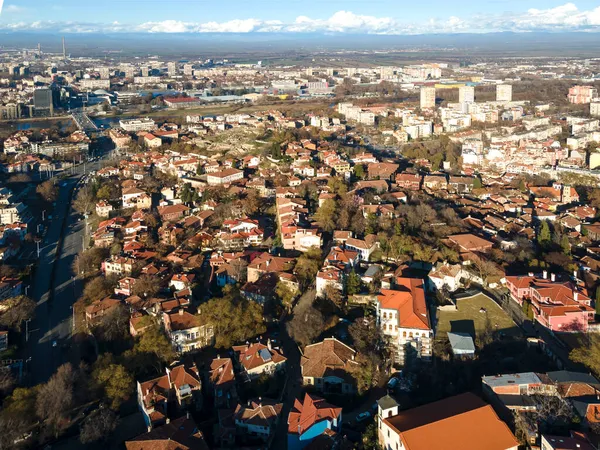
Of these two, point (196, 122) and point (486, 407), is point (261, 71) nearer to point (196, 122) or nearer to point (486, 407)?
point (196, 122)

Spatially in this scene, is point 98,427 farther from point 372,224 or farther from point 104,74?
point 104,74

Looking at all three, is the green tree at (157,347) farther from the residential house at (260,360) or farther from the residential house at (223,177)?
the residential house at (223,177)

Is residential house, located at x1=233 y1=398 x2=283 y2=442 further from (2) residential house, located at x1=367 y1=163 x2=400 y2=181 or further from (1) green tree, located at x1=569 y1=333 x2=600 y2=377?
(2) residential house, located at x1=367 y1=163 x2=400 y2=181

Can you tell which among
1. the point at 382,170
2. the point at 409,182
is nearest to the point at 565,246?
the point at 409,182

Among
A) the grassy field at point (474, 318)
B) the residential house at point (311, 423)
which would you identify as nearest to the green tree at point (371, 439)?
the residential house at point (311, 423)

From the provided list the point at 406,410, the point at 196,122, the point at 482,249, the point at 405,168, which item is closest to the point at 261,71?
the point at 196,122
